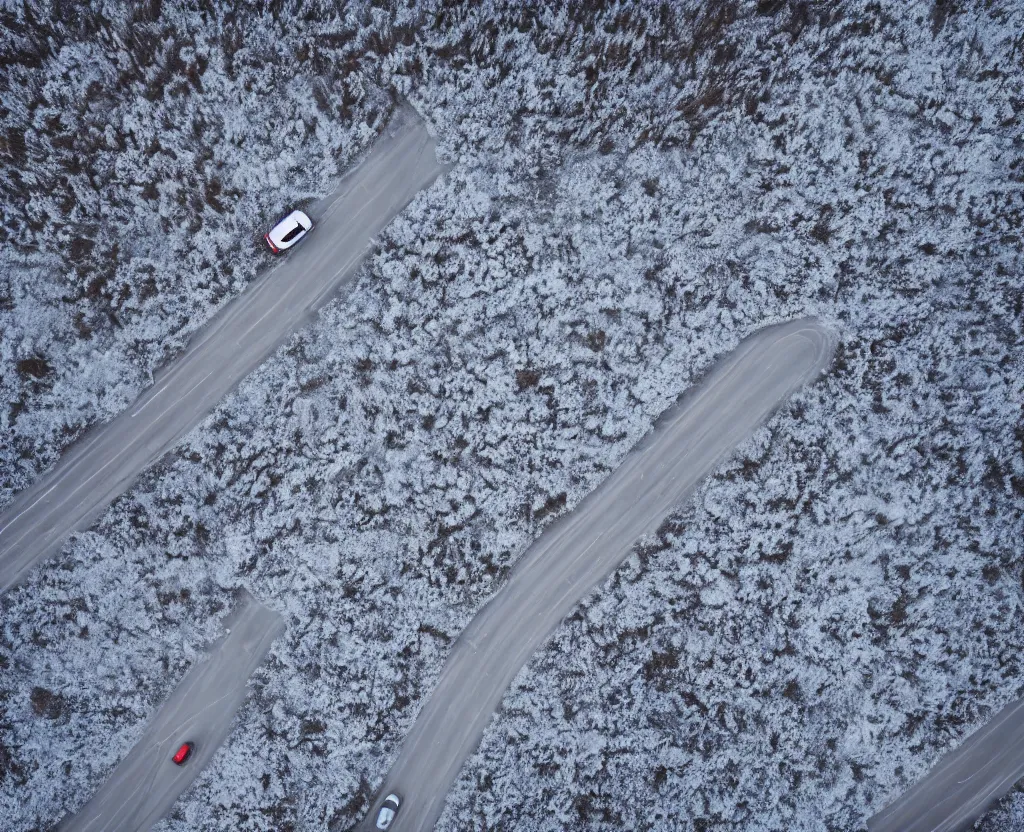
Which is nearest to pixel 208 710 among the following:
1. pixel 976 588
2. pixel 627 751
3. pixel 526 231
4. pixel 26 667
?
pixel 26 667

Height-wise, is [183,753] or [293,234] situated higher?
[293,234]

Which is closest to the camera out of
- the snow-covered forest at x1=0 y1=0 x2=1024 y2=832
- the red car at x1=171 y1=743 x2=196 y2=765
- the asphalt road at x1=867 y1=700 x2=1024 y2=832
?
the snow-covered forest at x1=0 y1=0 x2=1024 y2=832

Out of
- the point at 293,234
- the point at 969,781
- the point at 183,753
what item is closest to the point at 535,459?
the point at 293,234

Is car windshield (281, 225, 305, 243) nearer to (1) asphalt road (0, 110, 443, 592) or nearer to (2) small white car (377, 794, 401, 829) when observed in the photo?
(1) asphalt road (0, 110, 443, 592)

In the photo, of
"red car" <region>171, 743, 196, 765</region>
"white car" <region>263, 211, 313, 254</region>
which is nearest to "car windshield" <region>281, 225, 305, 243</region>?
"white car" <region>263, 211, 313, 254</region>

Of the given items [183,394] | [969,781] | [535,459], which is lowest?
[183,394]

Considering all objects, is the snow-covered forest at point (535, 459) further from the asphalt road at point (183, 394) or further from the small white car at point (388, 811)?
the small white car at point (388, 811)

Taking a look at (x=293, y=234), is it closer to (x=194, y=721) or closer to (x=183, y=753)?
(x=194, y=721)
